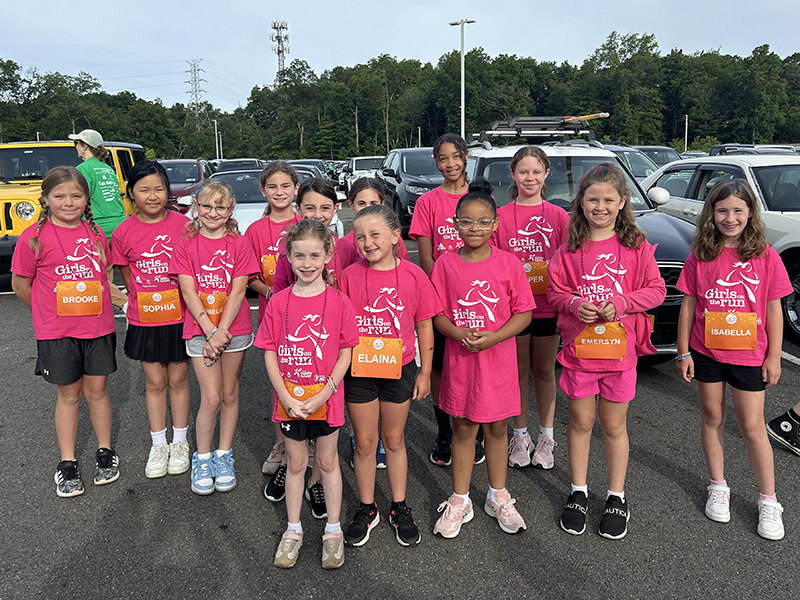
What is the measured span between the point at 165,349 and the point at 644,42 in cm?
9804

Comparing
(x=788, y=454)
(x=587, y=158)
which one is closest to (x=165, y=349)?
(x=788, y=454)

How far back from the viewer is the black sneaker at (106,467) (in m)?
3.57

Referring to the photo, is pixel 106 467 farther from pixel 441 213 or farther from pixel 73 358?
pixel 441 213

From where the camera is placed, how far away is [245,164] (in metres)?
21.8

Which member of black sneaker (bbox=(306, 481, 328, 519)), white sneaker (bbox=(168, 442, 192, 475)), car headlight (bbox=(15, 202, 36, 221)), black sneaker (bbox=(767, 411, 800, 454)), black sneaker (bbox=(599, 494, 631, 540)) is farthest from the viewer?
car headlight (bbox=(15, 202, 36, 221))

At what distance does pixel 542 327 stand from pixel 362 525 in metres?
1.54

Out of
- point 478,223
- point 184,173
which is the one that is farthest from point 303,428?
point 184,173

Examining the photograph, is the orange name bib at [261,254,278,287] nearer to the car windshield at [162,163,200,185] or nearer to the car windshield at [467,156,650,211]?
the car windshield at [467,156,650,211]

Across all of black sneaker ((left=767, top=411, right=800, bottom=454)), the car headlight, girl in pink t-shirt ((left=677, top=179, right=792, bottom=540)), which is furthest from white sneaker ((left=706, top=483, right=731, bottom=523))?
the car headlight

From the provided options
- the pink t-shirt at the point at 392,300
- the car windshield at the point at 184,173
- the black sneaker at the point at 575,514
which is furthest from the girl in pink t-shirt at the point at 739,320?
the car windshield at the point at 184,173

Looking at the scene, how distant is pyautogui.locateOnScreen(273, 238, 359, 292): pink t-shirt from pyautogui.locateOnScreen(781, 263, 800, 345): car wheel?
4738 mm

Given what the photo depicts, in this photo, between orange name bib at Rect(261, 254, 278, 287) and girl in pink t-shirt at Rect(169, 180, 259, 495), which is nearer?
girl in pink t-shirt at Rect(169, 180, 259, 495)

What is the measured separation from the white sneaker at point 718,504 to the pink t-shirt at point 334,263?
7.45 feet

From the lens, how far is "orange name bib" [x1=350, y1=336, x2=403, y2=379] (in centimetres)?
285
